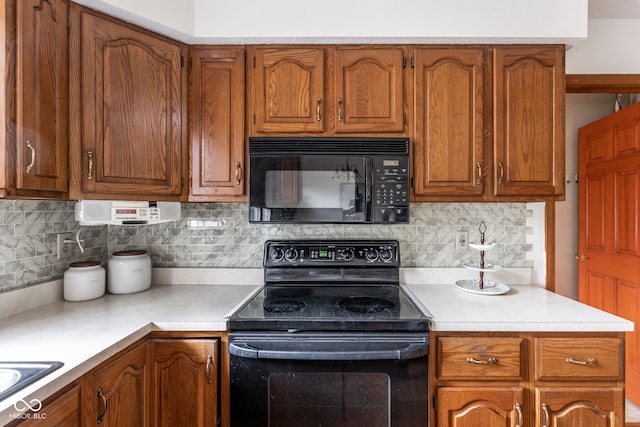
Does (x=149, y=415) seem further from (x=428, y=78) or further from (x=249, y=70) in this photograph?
(x=428, y=78)

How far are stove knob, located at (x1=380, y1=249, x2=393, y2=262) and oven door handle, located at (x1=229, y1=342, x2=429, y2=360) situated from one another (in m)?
0.61

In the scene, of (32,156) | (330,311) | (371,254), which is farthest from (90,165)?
(371,254)

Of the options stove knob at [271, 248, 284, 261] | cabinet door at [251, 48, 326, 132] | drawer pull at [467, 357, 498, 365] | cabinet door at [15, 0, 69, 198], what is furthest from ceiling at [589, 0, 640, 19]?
cabinet door at [15, 0, 69, 198]

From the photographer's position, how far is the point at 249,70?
1.55 meters

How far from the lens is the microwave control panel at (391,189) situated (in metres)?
1.50

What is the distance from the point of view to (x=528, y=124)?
4.96ft

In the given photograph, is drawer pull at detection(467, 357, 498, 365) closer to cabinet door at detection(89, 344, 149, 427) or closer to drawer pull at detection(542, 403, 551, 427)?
drawer pull at detection(542, 403, 551, 427)

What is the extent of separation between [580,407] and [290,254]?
1.37 meters

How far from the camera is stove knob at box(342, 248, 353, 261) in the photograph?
176 centimetres

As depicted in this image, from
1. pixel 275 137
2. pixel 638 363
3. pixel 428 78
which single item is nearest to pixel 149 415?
pixel 275 137

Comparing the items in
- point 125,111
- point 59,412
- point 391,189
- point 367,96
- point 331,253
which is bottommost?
point 59,412

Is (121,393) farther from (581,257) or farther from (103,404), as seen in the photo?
(581,257)

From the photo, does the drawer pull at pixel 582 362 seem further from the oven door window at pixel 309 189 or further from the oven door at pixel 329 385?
the oven door window at pixel 309 189

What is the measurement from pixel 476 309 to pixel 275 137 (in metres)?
1.18
